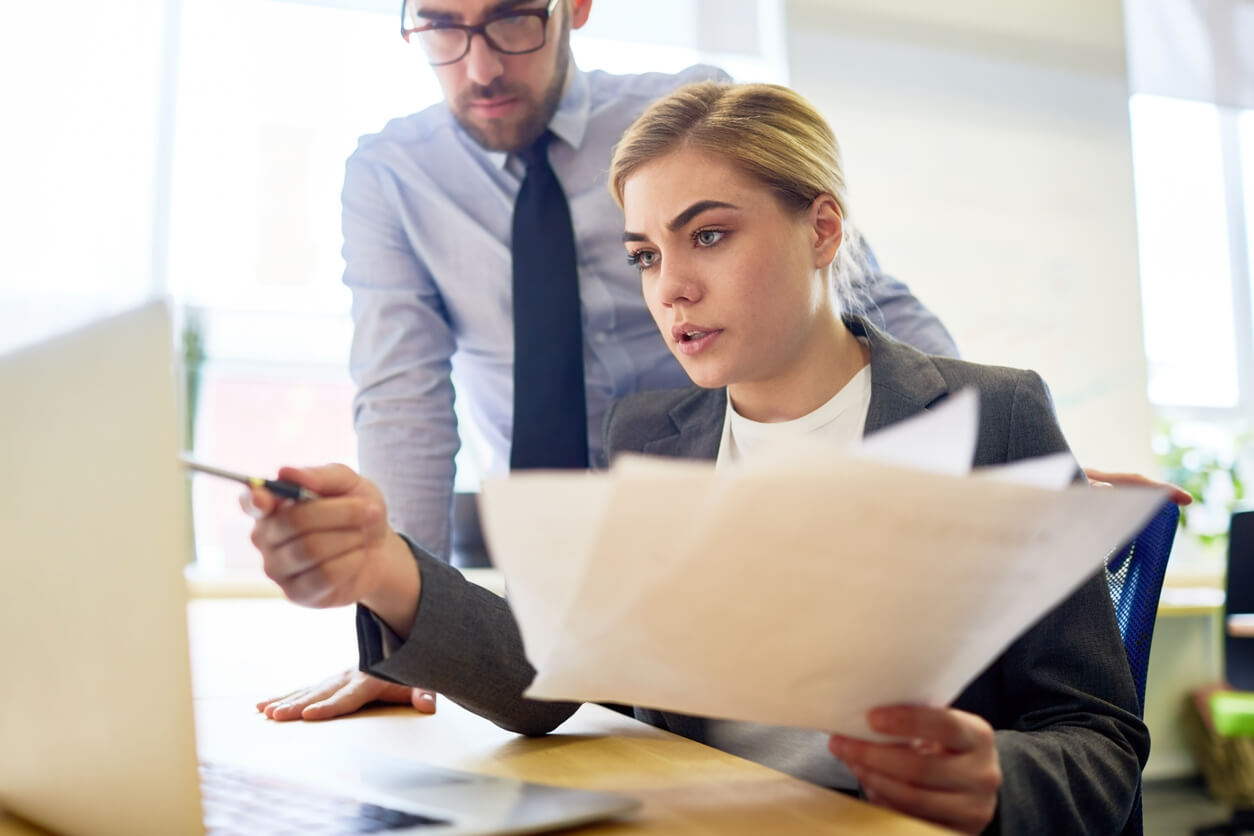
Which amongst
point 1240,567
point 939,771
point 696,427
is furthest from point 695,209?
point 1240,567

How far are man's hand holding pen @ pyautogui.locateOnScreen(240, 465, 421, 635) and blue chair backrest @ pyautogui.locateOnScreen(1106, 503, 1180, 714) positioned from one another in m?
0.66

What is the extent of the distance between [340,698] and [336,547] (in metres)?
0.33

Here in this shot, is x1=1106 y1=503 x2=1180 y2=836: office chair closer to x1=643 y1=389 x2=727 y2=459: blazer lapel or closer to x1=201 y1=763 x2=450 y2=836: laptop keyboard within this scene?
x1=643 y1=389 x2=727 y2=459: blazer lapel

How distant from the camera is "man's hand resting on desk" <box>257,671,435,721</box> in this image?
90 cm

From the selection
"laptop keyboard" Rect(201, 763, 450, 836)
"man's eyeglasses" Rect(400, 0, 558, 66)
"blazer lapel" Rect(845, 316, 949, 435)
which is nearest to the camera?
"laptop keyboard" Rect(201, 763, 450, 836)

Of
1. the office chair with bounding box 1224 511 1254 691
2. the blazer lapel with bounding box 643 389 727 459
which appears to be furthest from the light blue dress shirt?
the office chair with bounding box 1224 511 1254 691

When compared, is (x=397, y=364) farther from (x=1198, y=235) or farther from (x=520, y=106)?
(x=1198, y=235)

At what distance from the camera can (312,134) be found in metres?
3.05

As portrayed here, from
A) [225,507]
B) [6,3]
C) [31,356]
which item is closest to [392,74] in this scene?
[6,3]

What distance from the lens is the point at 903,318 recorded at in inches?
60.4

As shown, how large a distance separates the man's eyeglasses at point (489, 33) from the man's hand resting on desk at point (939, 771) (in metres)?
1.35

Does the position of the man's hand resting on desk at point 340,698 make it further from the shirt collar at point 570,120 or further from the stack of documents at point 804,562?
the shirt collar at point 570,120

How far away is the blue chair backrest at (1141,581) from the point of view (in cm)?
95

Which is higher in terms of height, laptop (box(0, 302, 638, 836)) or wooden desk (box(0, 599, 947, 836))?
laptop (box(0, 302, 638, 836))
